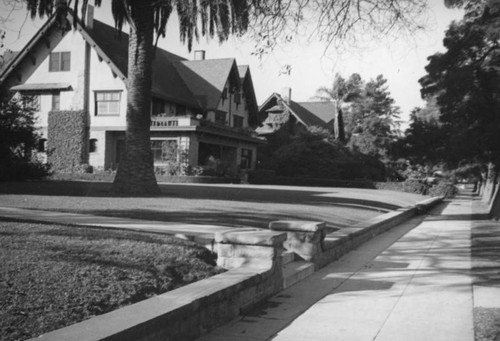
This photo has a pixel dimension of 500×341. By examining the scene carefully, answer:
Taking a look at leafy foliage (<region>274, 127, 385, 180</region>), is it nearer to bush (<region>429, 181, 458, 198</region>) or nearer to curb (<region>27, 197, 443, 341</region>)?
bush (<region>429, 181, 458, 198</region>)

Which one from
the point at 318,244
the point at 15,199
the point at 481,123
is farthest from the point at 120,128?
the point at 318,244

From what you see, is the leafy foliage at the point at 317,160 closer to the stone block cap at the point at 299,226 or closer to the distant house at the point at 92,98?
the distant house at the point at 92,98

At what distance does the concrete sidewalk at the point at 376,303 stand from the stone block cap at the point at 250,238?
0.69 metres

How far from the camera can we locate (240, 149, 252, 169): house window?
42500 millimetres

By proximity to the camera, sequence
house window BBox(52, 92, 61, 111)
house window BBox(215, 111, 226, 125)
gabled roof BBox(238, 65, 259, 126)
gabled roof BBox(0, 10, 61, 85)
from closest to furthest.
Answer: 1. gabled roof BBox(0, 10, 61, 85)
2. house window BBox(52, 92, 61, 111)
3. house window BBox(215, 111, 226, 125)
4. gabled roof BBox(238, 65, 259, 126)

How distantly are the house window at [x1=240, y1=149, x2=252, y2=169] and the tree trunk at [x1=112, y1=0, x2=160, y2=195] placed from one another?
25.3 m

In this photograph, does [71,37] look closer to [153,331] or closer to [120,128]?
[120,128]

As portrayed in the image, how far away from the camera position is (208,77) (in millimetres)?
42031

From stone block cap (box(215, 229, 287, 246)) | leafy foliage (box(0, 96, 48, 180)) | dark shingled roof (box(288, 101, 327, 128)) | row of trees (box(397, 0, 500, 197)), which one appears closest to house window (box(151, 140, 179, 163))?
leafy foliage (box(0, 96, 48, 180))

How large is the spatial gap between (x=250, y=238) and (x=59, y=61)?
1335 inches

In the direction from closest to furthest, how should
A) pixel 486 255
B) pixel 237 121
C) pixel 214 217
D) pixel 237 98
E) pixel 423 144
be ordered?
pixel 486 255
pixel 214 217
pixel 423 144
pixel 237 98
pixel 237 121

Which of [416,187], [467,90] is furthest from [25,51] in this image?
[467,90]

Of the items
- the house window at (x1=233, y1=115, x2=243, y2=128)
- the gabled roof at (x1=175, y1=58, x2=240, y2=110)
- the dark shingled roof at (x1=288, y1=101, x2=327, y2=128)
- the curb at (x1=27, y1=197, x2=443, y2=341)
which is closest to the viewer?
the curb at (x1=27, y1=197, x2=443, y2=341)

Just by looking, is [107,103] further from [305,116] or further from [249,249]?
[249,249]
